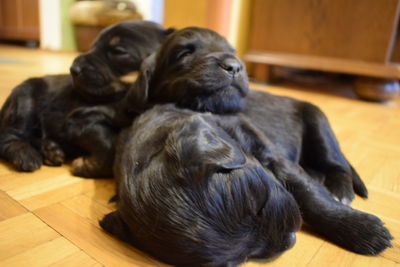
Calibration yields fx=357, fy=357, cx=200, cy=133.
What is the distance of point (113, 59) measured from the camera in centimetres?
143

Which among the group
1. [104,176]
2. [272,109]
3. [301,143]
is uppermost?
[272,109]

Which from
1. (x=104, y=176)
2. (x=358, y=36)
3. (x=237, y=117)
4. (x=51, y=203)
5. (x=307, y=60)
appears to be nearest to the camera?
(x=51, y=203)

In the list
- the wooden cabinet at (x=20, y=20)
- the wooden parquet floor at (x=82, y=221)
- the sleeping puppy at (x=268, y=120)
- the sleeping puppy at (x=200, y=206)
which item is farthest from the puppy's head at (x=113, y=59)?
the wooden cabinet at (x=20, y=20)

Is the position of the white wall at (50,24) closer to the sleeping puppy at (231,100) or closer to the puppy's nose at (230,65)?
the sleeping puppy at (231,100)

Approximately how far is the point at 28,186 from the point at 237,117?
0.69 m

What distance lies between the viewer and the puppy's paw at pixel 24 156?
1.23 m

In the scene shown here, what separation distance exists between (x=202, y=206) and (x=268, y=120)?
2.42 ft

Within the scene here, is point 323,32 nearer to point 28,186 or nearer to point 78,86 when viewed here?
point 78,86

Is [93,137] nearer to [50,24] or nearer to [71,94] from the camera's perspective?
[71,94]

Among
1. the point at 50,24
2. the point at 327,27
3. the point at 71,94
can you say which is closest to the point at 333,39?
the point at 327,27

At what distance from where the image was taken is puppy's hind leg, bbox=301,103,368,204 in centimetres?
118

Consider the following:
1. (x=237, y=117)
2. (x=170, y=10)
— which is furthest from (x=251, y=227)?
(x=170, y=10)

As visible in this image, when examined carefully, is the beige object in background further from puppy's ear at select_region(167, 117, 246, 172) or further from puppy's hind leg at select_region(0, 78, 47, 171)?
puppy's ear at select_region(167, 117, 246, 172)

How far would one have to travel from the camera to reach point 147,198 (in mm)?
702
